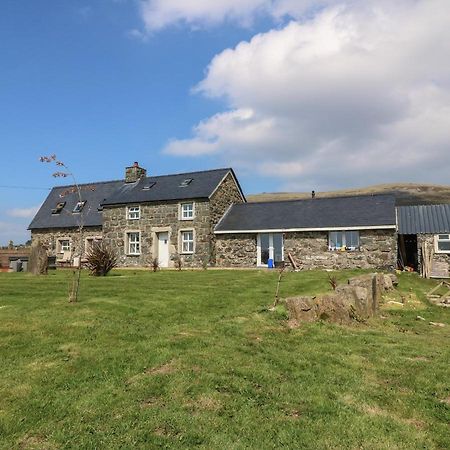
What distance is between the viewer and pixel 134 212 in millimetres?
34562

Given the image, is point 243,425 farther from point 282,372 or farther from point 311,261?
point 311,261

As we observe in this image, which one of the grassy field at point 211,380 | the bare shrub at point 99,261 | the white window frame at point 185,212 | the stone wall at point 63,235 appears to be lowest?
the grassy field at point 211,380

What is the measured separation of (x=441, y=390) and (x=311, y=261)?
→ 2123 centimetres

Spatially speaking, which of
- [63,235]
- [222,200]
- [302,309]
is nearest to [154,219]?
[222,200]

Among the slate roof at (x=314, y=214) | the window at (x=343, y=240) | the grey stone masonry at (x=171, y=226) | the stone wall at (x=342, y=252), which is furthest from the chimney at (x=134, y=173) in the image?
the window at (x=343, y=240)

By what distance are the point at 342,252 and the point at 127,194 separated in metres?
18.5

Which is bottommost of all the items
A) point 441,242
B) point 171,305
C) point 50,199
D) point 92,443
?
point 92,443

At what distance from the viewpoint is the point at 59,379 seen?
7.38m

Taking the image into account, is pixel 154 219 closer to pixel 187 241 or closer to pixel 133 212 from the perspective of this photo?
pixel 133 212

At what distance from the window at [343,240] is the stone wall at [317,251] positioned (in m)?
0.29

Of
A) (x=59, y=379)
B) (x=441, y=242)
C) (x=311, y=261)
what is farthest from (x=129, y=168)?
(x=59, y=379)

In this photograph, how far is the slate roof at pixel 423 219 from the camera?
27961 mm

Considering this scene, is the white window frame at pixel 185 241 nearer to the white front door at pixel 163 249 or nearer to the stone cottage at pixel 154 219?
the stone cottage at pixel 154 219

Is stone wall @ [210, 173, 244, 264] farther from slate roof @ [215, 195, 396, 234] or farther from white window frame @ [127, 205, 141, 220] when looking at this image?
white window frame @ [127, 205, 141, 220]
